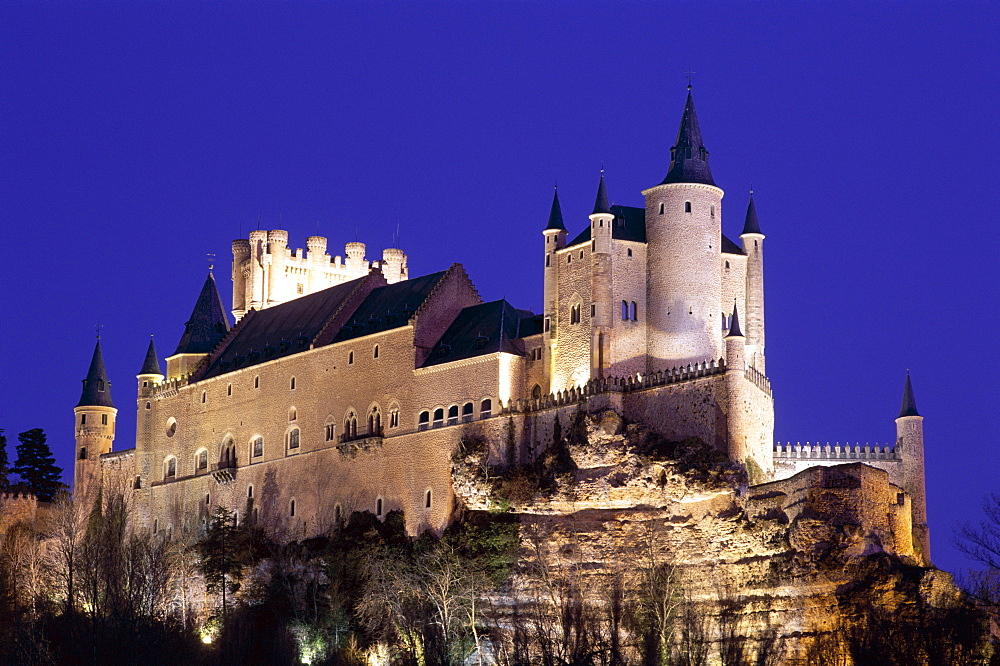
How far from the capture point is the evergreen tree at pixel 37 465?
5300 inches

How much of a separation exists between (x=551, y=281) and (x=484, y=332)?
18.4ft

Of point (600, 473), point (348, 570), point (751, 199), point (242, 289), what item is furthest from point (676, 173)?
point (242, 289)

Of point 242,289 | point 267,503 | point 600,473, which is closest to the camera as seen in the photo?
point 600,473

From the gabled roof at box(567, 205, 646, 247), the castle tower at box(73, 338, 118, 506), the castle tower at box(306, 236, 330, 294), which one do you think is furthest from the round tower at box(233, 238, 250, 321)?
the gabled roof at box(567, 205, 646, 247)

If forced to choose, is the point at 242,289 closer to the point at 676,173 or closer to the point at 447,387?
the point at 447,387

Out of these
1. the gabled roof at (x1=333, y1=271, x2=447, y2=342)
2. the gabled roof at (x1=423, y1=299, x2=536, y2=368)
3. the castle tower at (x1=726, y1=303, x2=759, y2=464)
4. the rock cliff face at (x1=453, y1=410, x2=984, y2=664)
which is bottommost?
the rock cliff face at (x1=453, y1=410, x2=984, y2=664)

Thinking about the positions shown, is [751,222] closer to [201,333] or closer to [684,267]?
[684,267]

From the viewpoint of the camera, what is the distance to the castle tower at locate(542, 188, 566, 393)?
10219 centimetres

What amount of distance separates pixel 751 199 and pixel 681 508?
20.1 meters

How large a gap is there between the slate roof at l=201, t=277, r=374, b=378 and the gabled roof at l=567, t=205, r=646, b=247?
816 inches

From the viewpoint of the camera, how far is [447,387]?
10562cm

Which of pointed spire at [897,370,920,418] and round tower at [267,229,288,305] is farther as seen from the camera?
round tower at [267,229,288,305]

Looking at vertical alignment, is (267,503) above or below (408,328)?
below

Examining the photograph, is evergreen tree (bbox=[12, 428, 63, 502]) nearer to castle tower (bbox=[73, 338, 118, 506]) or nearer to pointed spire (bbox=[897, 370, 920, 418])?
castle tower (bbox=[73, 338, 118, 506])
